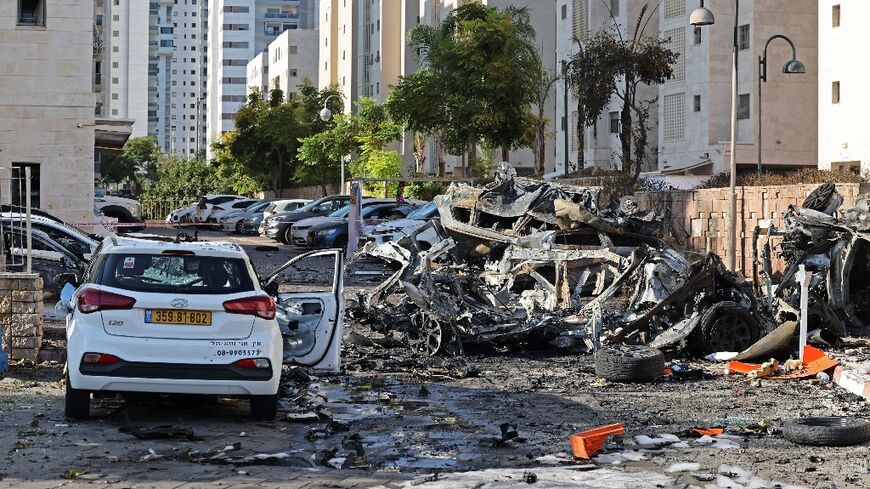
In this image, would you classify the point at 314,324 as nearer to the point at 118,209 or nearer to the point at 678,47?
the point at 118,209

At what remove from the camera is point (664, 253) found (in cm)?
1709

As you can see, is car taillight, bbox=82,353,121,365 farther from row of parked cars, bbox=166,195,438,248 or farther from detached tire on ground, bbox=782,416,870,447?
row of parked cars, bbox=166,195,438,248

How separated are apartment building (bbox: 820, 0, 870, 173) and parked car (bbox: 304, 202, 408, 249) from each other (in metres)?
18.0

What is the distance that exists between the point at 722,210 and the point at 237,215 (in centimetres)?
2978

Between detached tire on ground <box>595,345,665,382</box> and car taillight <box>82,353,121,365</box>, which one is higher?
car taillight <box>82,353,121,365</box>

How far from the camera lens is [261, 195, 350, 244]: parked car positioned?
45.0 m

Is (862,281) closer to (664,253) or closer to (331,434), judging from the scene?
(664,253)

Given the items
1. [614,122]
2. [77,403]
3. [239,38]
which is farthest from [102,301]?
[239,38]

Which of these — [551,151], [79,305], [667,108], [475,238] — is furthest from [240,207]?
[79,305]

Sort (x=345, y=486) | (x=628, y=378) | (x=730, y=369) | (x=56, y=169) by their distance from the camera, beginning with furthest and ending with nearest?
1. (x=56, y=169)
2. (x=730, y=369)
3. (x=628, y=378)
4. (x=345, y=486)

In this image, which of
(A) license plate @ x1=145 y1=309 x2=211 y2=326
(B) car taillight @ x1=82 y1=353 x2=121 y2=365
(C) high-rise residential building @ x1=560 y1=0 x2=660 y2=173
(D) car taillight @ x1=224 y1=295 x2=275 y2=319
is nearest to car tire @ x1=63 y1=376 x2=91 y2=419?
(B) car taillight @ x1=82 y1=353 x2=121 y2=365

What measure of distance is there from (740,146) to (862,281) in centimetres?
3842

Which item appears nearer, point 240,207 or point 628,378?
point 628,378

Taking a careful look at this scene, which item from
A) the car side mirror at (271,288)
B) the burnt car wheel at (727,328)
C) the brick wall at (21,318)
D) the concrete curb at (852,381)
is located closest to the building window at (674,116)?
the burnt car wheel at (727,328)
